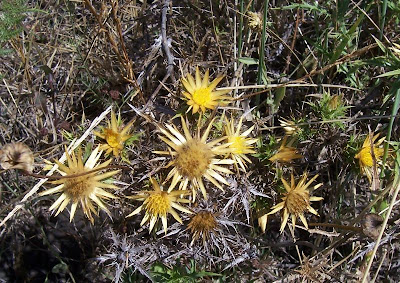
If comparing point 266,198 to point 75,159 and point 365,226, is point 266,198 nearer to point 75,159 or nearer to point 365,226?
point 365,226

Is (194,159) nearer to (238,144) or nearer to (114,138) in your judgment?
(238,144)

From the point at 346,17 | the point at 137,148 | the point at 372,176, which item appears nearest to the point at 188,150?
the point at 137,148

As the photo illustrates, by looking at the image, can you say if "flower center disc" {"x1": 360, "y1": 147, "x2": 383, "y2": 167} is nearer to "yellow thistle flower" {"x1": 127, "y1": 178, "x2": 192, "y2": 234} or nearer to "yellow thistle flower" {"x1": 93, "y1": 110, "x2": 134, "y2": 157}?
"yellow thistle flower" {"x1": 127, "y1": 178, "x2": 192, "y2": 234}

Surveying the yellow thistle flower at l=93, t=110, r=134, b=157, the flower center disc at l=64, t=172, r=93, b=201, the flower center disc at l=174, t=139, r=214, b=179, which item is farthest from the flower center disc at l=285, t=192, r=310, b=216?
the flower center disc at l=64, t=172, r=93, b=201

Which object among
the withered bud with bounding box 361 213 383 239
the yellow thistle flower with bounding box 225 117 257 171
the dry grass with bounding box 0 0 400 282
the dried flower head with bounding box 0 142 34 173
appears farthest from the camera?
the dry grass with bounding box 0 0 400 282

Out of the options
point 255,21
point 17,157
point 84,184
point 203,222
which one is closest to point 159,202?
point 203,222
